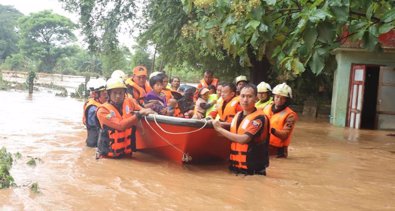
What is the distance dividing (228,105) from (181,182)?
169 cm

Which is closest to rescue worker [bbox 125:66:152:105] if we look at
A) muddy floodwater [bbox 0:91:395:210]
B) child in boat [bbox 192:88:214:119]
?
child in boat [bbox 192:88:214:119]

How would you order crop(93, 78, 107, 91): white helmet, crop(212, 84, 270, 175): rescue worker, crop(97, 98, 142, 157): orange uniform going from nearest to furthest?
crop(212, 84, 270, 175): rescue worker < crop(97, 98, 142, 157): orange uniform < crop(93, 78, 107, 91): white helmet

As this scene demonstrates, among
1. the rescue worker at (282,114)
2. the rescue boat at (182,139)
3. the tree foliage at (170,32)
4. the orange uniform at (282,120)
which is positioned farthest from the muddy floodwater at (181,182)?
the tree foliage at (170,32)

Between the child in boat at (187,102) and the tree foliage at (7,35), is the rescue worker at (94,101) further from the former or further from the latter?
the tree foliage at (7,35)

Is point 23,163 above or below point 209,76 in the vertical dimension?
below

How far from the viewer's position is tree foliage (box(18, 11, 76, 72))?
140 ft

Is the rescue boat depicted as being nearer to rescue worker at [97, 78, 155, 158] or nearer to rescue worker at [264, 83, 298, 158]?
rescue worker at [97, 78, 155, 158]

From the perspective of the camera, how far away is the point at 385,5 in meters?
3.80

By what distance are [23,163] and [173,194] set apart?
2.32 m

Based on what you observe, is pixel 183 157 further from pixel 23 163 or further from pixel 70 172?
pixel 23 163

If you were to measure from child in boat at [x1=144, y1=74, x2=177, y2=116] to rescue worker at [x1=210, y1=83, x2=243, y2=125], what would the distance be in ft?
2.94

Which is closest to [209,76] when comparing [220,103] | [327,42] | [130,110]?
[220,103]

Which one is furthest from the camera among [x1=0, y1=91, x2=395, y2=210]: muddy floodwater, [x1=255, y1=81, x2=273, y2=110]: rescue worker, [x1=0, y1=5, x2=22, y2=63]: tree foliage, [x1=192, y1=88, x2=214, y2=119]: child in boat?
[x1=0, y1=5, x2=22, y2=63]: tree foliage

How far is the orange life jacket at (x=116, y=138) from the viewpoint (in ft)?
19.7
